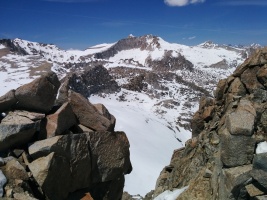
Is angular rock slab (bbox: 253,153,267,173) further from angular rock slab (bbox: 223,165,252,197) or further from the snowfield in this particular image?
the snowfield

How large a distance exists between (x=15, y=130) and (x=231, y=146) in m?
9.27

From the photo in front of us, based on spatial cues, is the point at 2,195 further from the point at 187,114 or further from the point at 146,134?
the point at 187,114

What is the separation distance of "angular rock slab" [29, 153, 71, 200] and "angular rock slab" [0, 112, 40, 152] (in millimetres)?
1369

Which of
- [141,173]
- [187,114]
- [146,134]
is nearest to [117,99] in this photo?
[187,114]

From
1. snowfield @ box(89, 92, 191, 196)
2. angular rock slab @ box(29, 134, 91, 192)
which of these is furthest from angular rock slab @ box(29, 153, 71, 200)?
snowfield @ box(89, 92, 191, 196)

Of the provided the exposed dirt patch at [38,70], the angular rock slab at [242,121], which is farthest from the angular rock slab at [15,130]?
the exposed dirt patch at [38,70]

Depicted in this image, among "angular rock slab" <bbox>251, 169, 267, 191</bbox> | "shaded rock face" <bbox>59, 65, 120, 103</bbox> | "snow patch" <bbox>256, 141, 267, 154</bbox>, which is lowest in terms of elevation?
"shaded rock face" <bbox>59, 65, 120, 103</bbox>

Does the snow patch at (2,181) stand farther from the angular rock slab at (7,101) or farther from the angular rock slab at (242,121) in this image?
the angular rock slab at (242,121)

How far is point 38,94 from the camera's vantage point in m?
16.9

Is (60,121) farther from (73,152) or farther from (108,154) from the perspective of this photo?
(108,154)

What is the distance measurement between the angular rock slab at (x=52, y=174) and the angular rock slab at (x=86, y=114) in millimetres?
3079

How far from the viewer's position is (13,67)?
185 metres

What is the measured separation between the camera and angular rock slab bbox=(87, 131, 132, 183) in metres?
17.5

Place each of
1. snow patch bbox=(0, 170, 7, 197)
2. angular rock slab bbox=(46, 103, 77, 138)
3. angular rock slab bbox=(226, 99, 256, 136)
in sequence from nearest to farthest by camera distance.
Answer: snow patch bbox=(0, 170, 7, 197) → angular rock slab bbox=(226, 99, 256, 136) → angular rock slab bbox=(46, 103, 77, 138)
